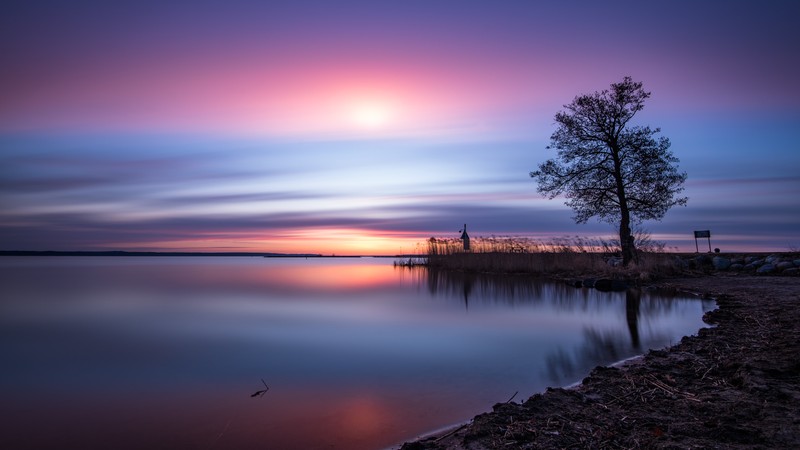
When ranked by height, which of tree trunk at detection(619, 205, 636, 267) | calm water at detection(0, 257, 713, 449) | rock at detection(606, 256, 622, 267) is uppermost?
tree trunk at detection(619, 205, 636, 267)

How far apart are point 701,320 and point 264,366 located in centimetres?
853

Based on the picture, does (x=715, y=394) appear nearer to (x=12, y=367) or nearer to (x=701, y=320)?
(x=701, y=320)

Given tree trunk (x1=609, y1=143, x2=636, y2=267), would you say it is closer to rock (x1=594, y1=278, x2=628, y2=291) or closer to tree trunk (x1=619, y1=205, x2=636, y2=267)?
tree trunk (x1=619, y1=205, x2=636, y2=267)

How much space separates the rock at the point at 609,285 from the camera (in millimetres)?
15867

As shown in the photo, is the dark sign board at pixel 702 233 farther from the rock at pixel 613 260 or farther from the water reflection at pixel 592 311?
the water reflection at pixel 592 311

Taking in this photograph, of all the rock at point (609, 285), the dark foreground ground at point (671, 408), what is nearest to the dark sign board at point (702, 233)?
the rock at point (609, 285)

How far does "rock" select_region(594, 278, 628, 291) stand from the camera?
15867mm

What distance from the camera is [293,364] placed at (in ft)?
20.8

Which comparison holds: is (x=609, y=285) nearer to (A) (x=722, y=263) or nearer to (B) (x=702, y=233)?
(A) (x=722, y=263)

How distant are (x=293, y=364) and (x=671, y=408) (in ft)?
15.9

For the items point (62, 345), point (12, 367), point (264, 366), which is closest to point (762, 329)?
point (264, 366)

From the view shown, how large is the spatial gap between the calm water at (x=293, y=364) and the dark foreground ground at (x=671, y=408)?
0.77 meters

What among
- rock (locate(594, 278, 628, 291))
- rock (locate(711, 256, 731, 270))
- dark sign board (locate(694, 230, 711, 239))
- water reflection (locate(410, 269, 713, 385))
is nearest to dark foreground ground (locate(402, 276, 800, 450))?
water reflection (locate(410, 269, 713, 385))

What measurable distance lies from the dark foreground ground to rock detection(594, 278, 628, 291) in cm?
1057
